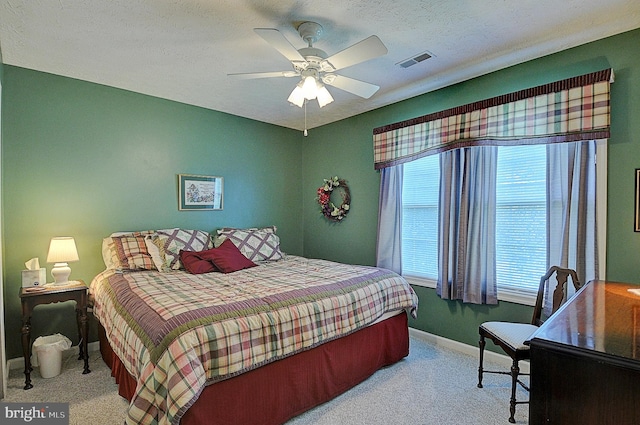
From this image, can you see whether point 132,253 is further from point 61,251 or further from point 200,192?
point 200,192

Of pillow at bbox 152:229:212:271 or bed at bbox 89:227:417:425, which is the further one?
pillow at bbox 152:229:212:271

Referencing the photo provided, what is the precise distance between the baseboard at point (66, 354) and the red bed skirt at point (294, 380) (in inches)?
11.6

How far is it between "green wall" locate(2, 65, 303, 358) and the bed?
1.22ft

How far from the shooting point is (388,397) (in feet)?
8.10

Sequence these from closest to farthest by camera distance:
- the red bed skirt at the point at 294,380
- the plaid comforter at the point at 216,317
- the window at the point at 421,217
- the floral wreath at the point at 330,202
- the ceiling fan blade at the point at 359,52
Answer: the plaid comforter at the point at 216,317 → the red bed skirt at the point at 294,380 → the ceiling fan blade at the point at 359,52 → the window at the point at 421,217 → the floral wreath at the point at 330,202

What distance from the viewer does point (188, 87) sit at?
343 cm

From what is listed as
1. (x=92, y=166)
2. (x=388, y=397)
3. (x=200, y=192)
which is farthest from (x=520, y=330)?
(x=92, y=166)

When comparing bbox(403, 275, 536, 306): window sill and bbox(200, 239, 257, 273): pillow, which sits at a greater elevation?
bbox(200, 239, 257, 273): pillow

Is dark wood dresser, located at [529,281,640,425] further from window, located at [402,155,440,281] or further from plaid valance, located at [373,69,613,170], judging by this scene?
window, located at [402,155,440,281]

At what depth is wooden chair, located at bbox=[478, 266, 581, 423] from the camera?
7.07 ft

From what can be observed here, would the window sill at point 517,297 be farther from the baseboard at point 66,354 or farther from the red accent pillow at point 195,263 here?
the baseboard at point 66,354

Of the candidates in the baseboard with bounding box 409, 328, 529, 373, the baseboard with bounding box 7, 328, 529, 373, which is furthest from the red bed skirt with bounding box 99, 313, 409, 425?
the baseboard with bounding box 409, 328, 529, 373

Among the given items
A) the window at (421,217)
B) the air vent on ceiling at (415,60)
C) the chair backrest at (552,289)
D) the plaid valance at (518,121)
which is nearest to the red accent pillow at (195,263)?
the window at (421,217)

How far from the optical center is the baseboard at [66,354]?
2.90 metres
